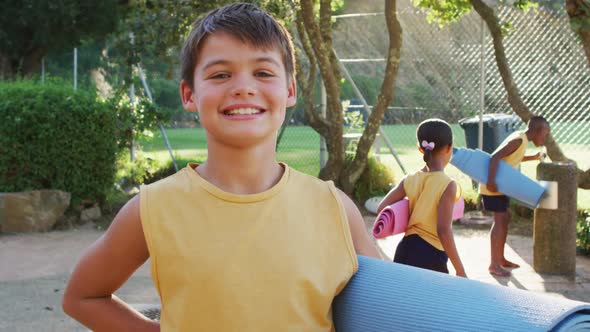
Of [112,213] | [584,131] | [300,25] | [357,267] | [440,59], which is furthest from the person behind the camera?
[440,59]

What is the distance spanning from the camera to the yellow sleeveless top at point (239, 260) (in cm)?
151

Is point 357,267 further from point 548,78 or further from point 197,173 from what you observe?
point 548,78

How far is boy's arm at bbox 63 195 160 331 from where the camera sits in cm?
161

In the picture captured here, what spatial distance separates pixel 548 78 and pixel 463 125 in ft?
4.25

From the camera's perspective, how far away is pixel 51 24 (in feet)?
46.4

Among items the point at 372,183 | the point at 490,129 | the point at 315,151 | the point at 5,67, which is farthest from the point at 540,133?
the point at 5,67

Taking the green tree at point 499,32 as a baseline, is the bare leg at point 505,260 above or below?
below

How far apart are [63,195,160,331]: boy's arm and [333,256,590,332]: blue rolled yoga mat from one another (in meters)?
0.44

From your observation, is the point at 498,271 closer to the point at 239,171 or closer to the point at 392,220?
the point at 392,220

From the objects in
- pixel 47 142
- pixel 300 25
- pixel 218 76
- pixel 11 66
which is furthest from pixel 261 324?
pixel 11 66

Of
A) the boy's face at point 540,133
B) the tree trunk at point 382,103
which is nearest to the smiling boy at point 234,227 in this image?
the boy's face at point 540,133

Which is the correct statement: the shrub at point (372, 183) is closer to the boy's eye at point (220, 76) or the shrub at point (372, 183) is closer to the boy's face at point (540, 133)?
the boy's face at point (540, 133)

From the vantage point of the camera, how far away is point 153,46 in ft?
31.1

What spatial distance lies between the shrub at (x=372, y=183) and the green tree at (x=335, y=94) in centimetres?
11
